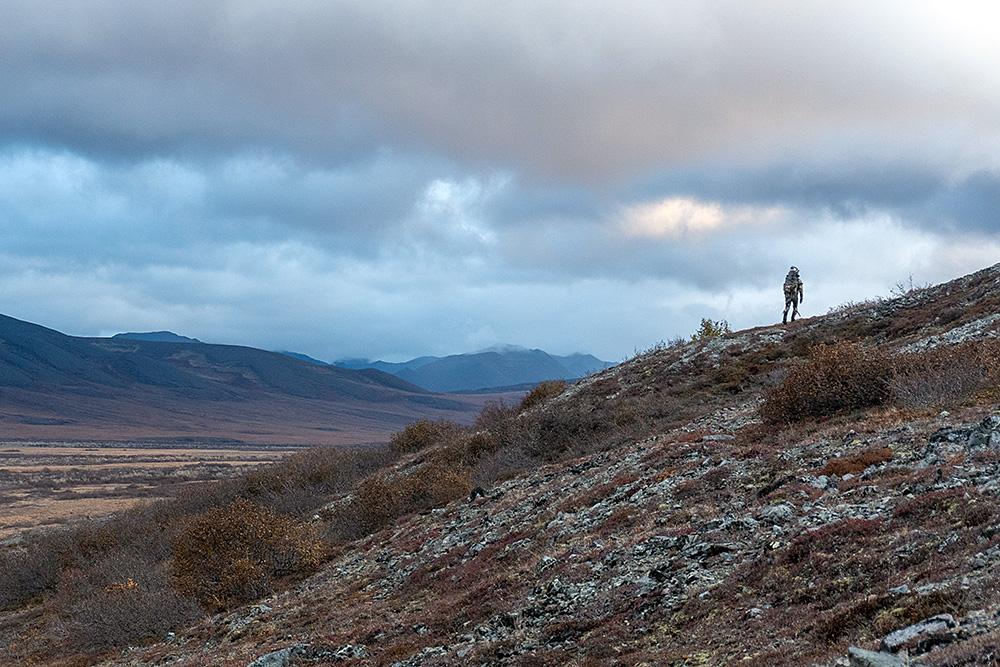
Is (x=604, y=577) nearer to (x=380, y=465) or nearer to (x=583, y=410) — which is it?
(x=583, y=410)

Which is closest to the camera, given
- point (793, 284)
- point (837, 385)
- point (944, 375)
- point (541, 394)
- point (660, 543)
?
point (660, 543)

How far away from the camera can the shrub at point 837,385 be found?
24156 mm

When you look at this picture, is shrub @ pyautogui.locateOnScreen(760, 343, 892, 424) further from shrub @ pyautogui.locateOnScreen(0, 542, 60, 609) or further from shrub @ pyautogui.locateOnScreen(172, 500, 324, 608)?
shrub @ pyautogui.locateOnScreen(0, 542, 60, 609)

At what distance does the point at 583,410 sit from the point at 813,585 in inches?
1146

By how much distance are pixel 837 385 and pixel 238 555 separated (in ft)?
74.2

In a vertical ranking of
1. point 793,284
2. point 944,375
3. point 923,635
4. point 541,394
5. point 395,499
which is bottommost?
point 395,499

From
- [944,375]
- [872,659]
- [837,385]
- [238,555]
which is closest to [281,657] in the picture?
[238,555]

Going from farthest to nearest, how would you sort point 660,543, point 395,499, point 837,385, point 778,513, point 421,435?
point 421,435 → point 395,499 → point 837,385 → point 660,543 → point 778,513

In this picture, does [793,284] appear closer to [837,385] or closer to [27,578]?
[837,385]

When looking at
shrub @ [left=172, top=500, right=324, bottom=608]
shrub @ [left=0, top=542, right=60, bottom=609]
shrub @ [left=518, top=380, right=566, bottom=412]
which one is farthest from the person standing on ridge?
shrub @ [left=0, top=542, right=60, bottom=609]

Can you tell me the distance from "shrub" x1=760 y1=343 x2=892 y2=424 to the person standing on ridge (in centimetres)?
2249

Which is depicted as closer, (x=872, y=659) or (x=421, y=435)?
(x=872, y=659)

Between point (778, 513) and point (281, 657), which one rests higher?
point (778, 513)

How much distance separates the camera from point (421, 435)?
6012cm
